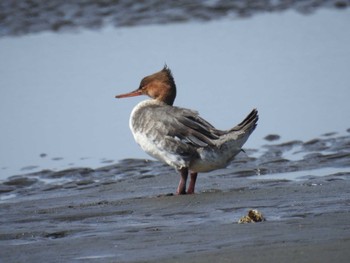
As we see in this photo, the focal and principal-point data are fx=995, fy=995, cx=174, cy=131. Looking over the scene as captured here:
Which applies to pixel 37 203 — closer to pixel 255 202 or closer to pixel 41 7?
pixel 255 202

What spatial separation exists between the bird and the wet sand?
0.26 meters

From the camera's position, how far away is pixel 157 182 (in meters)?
10.3

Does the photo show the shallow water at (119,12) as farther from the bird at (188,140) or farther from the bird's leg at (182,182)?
the bird's leg at (182,182)

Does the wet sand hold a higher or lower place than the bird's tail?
lower

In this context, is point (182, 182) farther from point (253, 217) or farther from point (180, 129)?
point (253, 217)

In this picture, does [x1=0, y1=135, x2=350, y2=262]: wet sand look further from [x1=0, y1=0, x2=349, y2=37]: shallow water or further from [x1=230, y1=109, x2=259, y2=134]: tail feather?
[x1=0, y1=0, x2=349, y2=37]: shallow water

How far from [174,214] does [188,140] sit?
144 centimetres

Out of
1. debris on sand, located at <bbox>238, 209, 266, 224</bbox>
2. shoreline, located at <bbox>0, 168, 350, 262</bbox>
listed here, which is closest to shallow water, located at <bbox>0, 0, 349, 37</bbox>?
shoreline, located at <bbox>0, 168, 350, 262</bbox>

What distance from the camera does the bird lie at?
9.47 meters

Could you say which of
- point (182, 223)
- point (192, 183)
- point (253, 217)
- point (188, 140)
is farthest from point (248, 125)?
point (253, 217)

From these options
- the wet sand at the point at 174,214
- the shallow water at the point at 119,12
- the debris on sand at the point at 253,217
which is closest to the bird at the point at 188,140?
the wet sand at the point at 174,214

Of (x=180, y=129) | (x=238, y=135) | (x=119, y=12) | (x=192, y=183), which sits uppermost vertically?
(x=119, y=12)

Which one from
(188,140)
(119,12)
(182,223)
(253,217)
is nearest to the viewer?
(253,217)

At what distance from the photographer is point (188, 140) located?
31.3 ft
